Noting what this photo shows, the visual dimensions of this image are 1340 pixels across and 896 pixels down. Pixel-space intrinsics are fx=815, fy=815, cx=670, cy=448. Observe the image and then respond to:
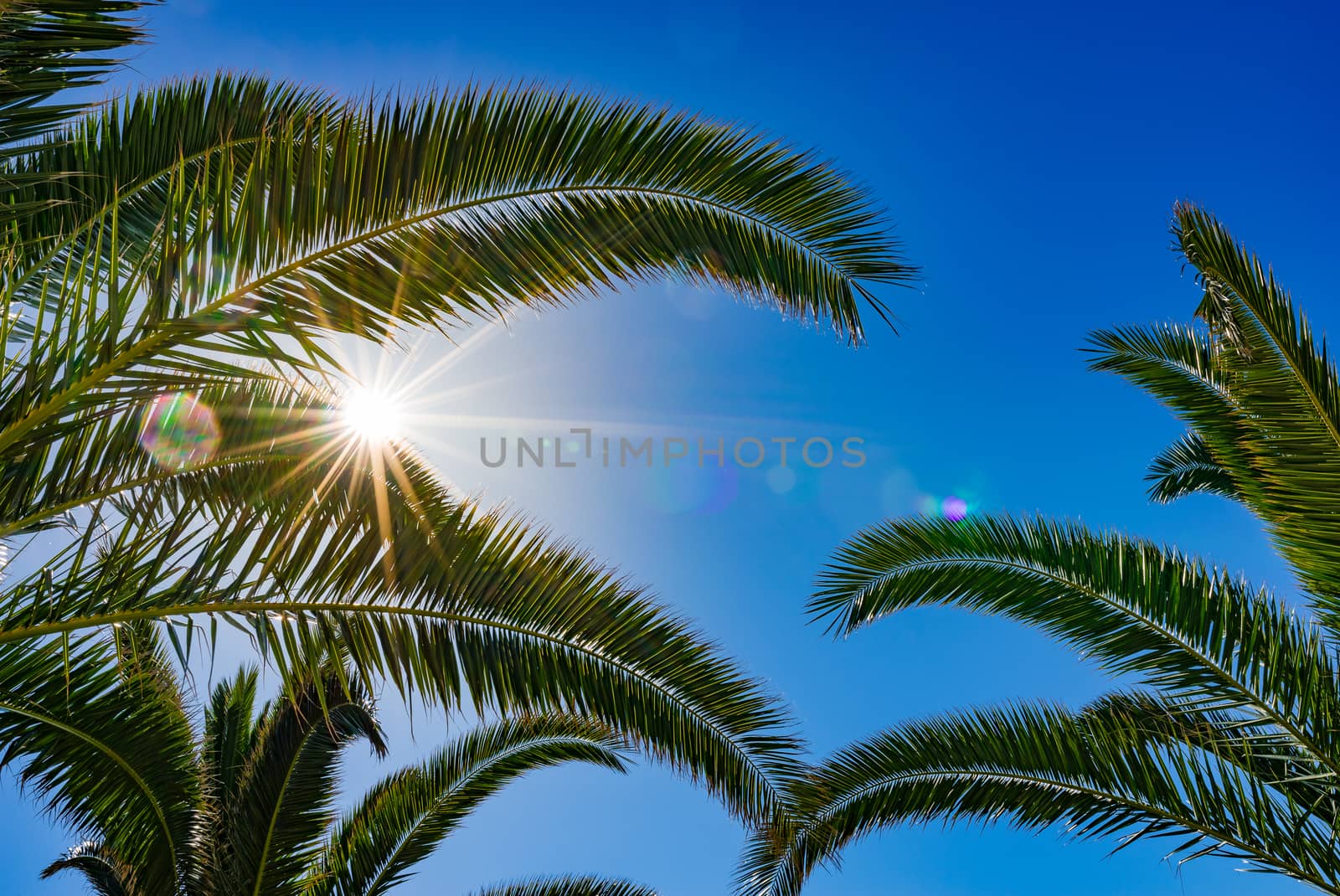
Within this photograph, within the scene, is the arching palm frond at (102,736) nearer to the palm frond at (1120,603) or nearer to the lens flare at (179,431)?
the lens flare at (179,431)

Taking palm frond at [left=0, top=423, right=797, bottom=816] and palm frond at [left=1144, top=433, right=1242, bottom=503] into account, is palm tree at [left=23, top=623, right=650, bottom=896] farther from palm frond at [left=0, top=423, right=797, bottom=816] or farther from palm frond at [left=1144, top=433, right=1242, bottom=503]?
palm frond at [left=1144, top=433, right=1242, bottom=503]

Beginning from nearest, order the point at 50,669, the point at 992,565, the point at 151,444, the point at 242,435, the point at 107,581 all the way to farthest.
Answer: the point at 107,581, the point at 50,669, the point at 151,444, the point at 242,435, the point at 992,565

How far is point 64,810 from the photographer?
3658 millimetres

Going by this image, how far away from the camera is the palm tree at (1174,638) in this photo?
387 cm

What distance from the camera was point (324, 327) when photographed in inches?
109

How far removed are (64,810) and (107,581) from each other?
1.78 metres

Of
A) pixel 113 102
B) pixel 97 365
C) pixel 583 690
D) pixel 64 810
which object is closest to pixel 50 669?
pixel 64 810

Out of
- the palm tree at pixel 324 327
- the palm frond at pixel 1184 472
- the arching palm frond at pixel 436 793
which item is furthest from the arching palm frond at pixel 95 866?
the palm frond at pixel 1184 472

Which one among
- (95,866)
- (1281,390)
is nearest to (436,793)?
(95,866)

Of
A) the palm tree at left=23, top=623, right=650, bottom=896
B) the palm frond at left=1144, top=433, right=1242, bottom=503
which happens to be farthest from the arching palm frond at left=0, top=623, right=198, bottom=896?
the palm frond at left=1144, top=433, right=1242, bottom=503

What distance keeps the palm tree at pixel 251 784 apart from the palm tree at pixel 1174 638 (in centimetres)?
204

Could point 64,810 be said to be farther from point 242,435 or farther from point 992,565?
point 992,565

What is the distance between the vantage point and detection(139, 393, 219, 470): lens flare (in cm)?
331

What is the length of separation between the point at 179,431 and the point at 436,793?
5.11 meters
